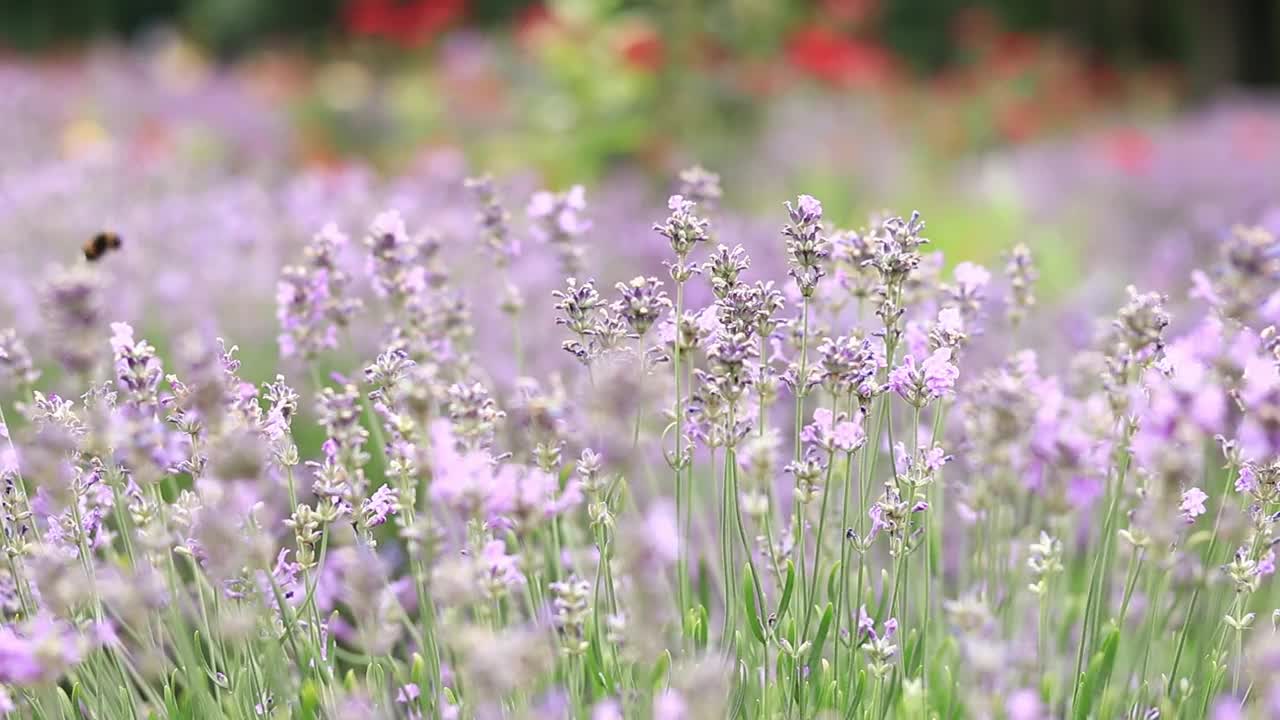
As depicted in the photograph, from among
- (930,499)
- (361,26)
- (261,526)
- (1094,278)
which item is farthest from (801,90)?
(261,526)

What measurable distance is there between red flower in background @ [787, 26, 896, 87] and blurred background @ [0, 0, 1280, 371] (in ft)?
0.10

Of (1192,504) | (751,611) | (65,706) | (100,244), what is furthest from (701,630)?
(100,244)

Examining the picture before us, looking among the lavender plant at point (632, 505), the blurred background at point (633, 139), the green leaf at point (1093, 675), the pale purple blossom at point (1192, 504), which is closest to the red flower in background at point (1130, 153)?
the blurred background at point (633, 139)

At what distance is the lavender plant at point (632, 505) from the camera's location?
121 cm

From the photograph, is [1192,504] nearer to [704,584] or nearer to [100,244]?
[704,584]

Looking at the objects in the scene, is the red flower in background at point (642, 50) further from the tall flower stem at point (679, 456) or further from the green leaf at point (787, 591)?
the green leaf at point (787, 591)

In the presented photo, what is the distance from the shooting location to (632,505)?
2029mm

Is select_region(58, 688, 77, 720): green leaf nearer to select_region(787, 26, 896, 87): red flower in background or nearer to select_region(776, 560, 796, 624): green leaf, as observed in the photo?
select_region(776, 560, 796, 624): green leaf

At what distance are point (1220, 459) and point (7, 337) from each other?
231cm

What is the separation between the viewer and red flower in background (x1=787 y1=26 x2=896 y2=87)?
8.67 meters

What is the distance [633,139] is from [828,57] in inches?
76.8

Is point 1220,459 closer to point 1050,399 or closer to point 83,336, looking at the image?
point 1050,399

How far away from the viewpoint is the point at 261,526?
1351 millimetres

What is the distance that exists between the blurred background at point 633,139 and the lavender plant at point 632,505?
219cm
